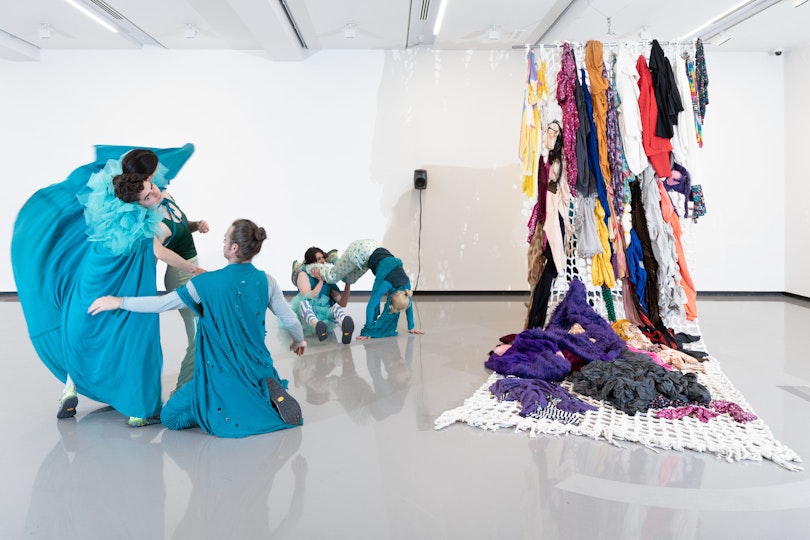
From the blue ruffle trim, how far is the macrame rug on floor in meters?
1.68

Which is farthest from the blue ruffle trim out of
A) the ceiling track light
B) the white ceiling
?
the ceiling track light

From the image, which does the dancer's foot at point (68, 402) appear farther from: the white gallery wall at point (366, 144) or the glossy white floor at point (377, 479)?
the white gallery wall at point (366, 144)

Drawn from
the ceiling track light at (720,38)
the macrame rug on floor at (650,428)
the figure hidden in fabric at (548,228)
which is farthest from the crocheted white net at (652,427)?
the ceiling track light at (720,38)

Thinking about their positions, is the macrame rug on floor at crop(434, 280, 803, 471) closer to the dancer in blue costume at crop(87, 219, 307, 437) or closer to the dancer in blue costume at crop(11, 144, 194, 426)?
the dancer in blue costume at crop(87, 219, 307, 437)

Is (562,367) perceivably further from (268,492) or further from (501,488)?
(268,492)

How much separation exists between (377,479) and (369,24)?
17.6ft

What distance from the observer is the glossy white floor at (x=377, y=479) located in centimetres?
212

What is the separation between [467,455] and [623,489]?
0.64 m

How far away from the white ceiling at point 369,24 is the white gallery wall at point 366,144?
272 mm

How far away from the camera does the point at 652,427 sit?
3.01 meters

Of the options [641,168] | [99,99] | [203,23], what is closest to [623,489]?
[641,168]

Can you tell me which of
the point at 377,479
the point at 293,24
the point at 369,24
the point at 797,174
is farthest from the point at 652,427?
the point at 797,174

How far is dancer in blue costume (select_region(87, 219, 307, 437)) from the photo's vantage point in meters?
2.89

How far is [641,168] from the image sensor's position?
15.3ft
